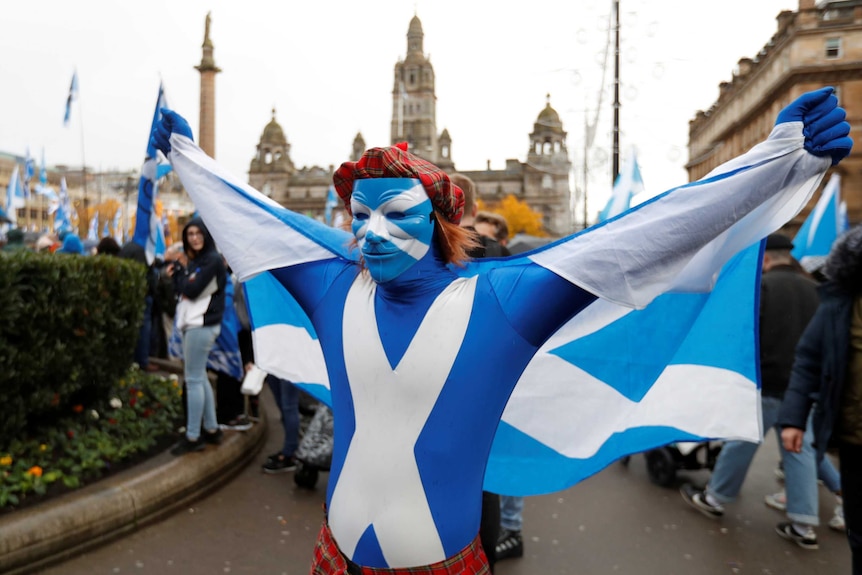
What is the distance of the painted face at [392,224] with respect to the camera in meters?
1.68

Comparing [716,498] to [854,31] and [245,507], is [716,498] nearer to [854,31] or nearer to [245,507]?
[245,507]

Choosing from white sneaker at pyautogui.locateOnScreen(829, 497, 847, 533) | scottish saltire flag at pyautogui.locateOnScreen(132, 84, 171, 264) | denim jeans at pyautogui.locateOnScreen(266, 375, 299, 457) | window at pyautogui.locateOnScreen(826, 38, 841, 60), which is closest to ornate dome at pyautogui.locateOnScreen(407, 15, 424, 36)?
window at pyautogui.locateOnScreen(826, 38, 841, 60)

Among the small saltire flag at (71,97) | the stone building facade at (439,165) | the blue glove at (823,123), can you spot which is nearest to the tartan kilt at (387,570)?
the blue glove at (823,123)

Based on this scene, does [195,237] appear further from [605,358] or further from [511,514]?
[605,358]

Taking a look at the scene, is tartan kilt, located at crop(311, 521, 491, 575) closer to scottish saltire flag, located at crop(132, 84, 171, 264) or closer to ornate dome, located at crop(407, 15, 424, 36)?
scottish saltire flag, located at crop(132, 84, 171, 264)

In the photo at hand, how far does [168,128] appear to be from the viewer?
2236 millimetres

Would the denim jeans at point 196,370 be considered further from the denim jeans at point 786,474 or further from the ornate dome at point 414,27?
the ornate dome at point 414,27

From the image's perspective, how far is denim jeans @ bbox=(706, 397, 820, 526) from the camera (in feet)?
13.2

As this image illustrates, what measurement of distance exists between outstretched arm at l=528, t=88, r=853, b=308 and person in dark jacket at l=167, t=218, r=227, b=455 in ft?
12.0

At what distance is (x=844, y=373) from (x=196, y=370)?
13.3 ft

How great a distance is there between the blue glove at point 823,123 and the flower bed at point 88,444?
401 centimetres

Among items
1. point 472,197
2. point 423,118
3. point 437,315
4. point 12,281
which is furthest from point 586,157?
point 423,118

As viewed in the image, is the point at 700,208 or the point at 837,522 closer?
the point at 700,208

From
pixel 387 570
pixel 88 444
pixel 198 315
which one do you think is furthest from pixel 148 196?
pixel 387 570
